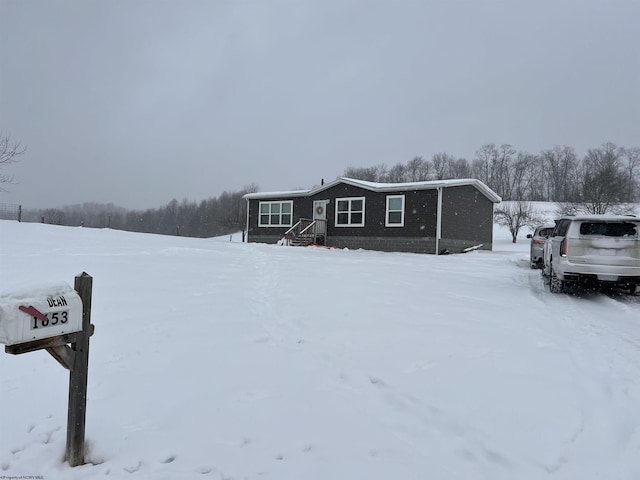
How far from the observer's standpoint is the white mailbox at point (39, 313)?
209 cm

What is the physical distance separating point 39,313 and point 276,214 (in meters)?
22.5

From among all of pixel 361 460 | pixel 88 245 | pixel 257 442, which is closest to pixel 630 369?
pixel 361 460

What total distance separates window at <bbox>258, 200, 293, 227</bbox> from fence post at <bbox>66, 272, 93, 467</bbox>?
21.5m

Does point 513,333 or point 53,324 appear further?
point 513,333

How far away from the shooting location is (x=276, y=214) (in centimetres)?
2459

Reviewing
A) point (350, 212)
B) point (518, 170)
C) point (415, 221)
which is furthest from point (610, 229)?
point (518, 170)

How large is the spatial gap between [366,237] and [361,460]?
61.7 ft

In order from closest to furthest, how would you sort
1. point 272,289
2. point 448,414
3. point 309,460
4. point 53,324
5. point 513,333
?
point 53,324 < point 309,460 < point 448,414 < point 513,333 < point 272,289

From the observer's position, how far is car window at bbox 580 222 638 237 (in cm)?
775

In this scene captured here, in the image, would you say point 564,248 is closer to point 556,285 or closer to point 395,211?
point 556,285

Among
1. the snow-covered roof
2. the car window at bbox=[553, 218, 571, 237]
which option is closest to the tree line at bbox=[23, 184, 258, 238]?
the snow-covered roof

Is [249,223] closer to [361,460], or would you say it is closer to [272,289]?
[272,289]

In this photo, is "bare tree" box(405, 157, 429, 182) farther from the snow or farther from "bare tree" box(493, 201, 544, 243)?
the snow

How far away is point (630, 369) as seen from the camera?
13.1 feet
